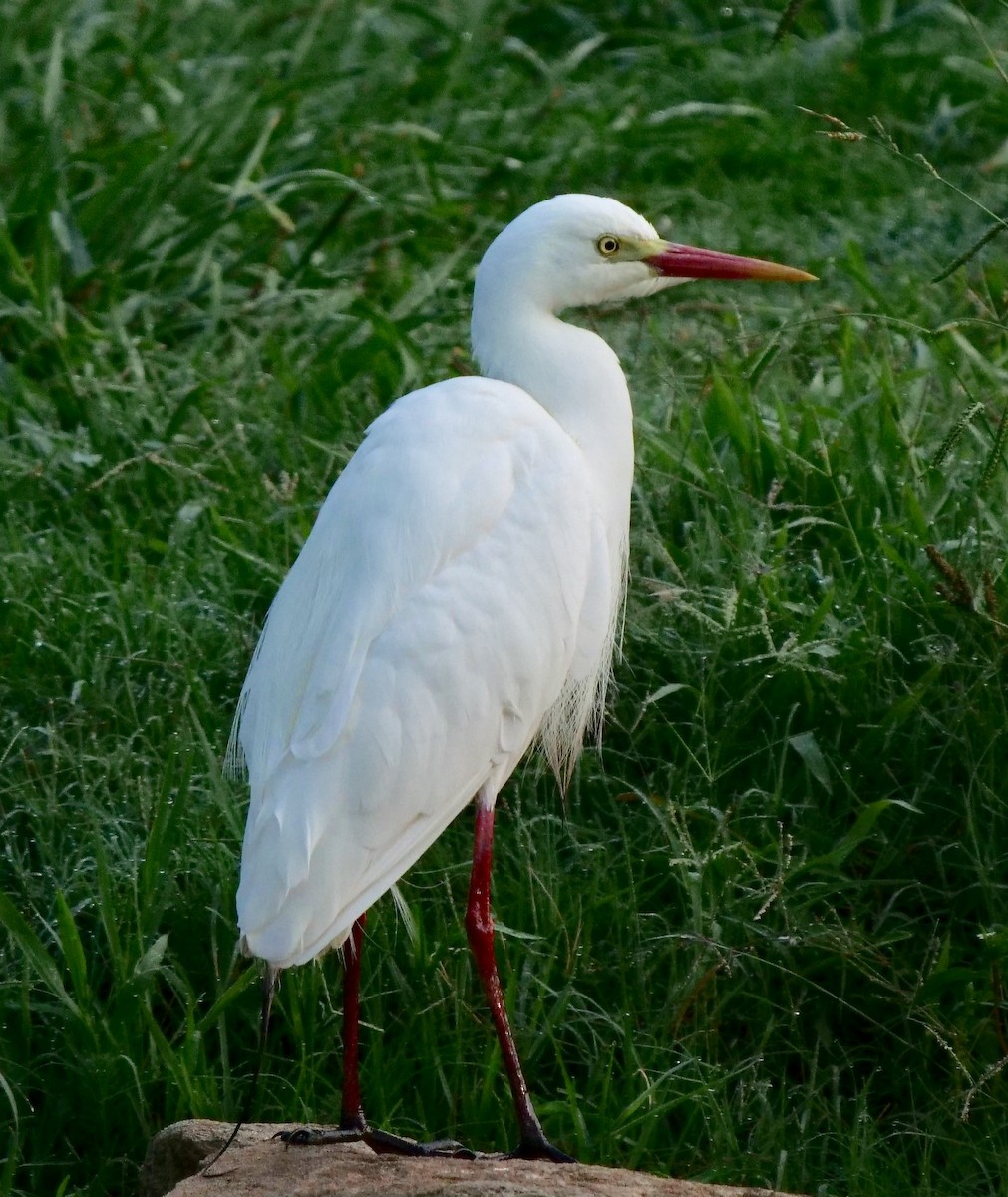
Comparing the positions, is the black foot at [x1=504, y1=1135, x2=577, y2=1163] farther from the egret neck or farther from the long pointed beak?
the long pointed beak

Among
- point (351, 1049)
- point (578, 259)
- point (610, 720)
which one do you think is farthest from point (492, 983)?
point (578, 259)

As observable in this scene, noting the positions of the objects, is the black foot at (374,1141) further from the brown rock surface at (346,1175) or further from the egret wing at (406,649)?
the egret wing at (406,649)

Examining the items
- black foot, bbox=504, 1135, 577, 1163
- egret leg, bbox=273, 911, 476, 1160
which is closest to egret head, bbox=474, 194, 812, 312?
egret leg, bbox=273, 911, 476, 1160

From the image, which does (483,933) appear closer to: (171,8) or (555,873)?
(555,873)

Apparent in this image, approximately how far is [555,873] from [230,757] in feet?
1.90

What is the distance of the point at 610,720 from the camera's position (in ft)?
10.9

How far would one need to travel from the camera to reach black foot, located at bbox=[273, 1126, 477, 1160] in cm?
254

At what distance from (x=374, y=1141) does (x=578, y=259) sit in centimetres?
138

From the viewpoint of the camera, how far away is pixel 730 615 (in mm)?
3172

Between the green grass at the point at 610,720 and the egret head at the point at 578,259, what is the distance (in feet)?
1.28

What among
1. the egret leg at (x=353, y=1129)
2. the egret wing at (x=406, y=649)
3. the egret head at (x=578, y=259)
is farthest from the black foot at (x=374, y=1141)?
Answer: the egret head at (x=578, y=259)

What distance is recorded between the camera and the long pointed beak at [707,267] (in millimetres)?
2961

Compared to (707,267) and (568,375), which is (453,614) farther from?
(707,267)

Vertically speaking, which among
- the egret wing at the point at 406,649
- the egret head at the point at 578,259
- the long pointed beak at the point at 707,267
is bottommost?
the egret wing at the point at 406,649
